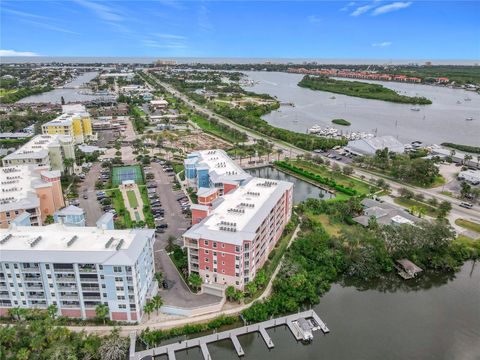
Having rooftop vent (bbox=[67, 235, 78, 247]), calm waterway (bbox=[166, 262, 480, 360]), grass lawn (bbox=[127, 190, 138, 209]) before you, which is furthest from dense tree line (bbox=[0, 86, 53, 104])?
calm waterway (bbox=[166, 262, 480, 360])

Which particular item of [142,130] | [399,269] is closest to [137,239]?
[399,269]

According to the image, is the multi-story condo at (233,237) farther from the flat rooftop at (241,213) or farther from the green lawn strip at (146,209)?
the green lawn strip at (146,209)

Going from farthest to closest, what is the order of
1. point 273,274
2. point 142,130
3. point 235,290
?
point 142,130, point 273,274, point 235,290

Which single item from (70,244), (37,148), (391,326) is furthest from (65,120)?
(391,326)

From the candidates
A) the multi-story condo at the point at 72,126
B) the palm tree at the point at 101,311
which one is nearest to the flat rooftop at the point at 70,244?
the palm tree at the point at 101,311

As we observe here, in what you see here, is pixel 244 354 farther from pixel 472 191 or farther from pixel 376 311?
pixel 472 191

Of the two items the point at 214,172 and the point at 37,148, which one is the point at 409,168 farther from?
the point at 37,148
